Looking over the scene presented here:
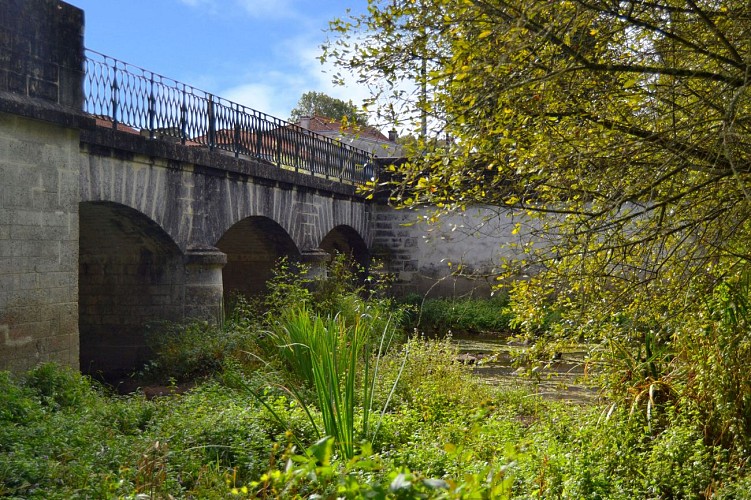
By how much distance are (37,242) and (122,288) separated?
311cm

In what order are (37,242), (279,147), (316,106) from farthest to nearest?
(316,106) < (279,147) < (37,242)

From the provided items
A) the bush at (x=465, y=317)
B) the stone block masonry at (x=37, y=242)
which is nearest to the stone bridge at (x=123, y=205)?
the stone block masonry at (x=37, y=242)

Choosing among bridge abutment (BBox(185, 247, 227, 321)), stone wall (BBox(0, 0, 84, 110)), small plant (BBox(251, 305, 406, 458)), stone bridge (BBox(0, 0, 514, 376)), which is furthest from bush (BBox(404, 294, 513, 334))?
stone wall (BBox(0, 0, 84, 110))

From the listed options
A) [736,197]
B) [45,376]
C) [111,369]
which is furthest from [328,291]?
[736,197]

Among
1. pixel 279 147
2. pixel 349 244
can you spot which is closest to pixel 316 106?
pixel 349 244

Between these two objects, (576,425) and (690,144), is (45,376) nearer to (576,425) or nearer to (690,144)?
(576,425)

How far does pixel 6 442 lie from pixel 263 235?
881 centimetres

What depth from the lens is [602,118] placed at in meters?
4.48

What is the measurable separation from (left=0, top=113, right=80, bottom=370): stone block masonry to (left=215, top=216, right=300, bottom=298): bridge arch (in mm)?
4938

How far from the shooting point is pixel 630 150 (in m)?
4.50

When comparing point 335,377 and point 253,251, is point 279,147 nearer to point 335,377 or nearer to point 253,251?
point 253,251

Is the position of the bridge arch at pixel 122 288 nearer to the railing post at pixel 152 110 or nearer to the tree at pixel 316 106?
the railing post at pixel 152 110

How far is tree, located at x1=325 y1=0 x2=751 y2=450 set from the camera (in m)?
4.04

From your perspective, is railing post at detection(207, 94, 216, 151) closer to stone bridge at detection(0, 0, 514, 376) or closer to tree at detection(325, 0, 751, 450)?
stone bridge at detection(0, 0, 514, 376)
